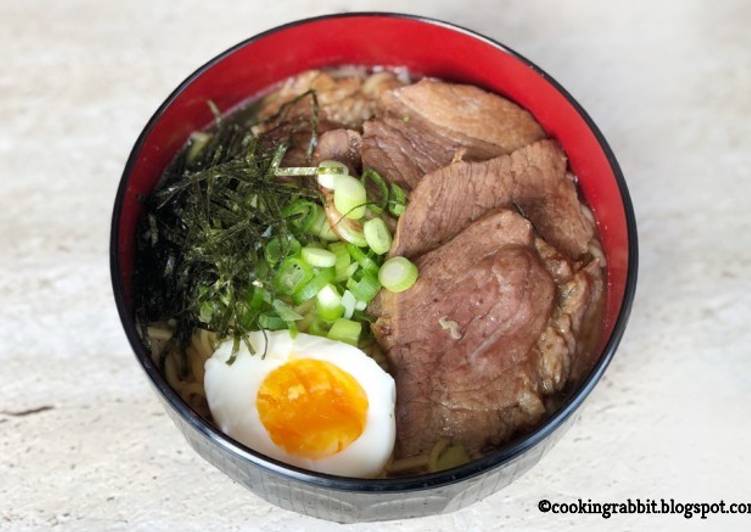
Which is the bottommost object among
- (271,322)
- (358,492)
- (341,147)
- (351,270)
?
(358,492)

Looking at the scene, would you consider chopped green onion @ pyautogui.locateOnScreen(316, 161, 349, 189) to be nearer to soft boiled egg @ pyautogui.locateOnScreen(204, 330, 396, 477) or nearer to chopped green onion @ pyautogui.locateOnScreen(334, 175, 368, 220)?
chopped green onion @ pyautogui.locateOnScreen(334, 175, 368, 220)

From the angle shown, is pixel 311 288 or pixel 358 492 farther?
pixel 311 288

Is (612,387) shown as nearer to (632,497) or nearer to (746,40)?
(632,497)

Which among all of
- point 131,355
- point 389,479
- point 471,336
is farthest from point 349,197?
point 131,355

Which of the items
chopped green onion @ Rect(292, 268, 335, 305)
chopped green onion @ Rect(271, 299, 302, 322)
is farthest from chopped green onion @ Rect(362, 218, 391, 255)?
chopped green onion @ Rect(271, 299, 302, 322)

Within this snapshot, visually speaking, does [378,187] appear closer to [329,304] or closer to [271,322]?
[329,304]

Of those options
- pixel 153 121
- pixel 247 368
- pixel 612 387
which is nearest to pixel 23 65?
pixel 153 121

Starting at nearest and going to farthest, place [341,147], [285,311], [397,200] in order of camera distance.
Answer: [285,311]
[397,200]
[341,147]
